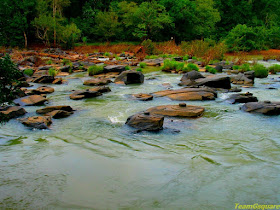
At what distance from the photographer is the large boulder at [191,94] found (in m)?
9.74

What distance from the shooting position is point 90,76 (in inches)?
627

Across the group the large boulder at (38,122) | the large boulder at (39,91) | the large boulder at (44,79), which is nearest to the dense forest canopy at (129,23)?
the large boulder at (44,79)

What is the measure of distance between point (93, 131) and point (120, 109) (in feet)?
7.05

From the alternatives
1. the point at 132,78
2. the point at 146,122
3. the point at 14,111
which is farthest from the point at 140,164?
the point at 132,78

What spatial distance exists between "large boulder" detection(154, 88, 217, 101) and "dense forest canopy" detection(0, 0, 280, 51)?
22.7m

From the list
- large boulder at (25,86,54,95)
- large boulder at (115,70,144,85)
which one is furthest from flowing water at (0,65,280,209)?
large boulder at (115,70,144,85)

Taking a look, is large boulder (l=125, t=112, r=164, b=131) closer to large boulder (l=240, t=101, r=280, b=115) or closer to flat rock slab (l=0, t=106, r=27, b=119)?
large boulder (l=240, t=101, r=280, b=115)

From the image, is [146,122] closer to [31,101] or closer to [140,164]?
[140,164]

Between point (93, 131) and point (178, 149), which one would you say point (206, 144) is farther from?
point (93, 131)

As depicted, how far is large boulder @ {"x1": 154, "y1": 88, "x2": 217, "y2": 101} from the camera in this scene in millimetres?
9742

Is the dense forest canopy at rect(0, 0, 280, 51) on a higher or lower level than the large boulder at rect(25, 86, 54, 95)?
higher

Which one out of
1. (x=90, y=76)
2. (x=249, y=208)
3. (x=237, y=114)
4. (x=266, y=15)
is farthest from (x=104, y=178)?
(x=266, y=15)

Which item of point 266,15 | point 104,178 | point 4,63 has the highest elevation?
point 266,15

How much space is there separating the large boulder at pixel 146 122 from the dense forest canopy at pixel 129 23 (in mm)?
27057
